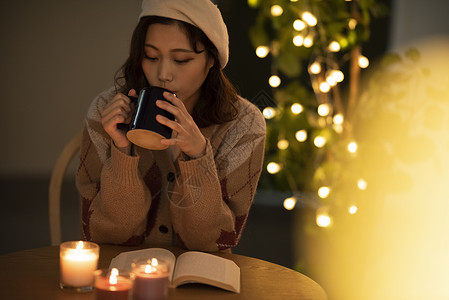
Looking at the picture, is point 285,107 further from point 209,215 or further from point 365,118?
point 209,215

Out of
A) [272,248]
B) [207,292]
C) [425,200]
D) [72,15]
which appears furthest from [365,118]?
[72,15]

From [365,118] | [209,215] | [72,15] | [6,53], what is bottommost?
[209,215]

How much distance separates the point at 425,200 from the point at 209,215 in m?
1.71

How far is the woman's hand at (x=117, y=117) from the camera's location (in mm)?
1178

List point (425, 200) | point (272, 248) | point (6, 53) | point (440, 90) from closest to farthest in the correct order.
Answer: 1. point (440, 90)
2. point (425, 200)
3. point (272, 248)
4. point (6, 53)

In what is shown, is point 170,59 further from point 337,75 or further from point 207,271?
point 337,75

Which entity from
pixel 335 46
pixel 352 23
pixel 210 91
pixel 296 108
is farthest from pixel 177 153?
pixel 352 23

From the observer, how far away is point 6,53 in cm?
328

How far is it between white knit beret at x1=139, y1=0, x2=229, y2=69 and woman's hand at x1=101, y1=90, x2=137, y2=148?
0.69ft

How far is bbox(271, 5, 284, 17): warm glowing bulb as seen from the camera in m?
2.10

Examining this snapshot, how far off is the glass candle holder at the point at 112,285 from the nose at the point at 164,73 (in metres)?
0.54

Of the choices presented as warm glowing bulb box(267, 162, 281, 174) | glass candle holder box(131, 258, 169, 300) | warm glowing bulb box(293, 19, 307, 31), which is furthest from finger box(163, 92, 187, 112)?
warm glowing bulb box(267, 162, 281, 174)

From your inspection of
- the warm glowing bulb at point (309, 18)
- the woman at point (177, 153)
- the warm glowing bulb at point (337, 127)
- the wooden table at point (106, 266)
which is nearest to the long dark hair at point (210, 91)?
the woman at point (177, 153)

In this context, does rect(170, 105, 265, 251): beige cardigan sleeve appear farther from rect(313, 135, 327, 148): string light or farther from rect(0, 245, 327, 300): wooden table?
rect(313, 135, 327, 148): string light
